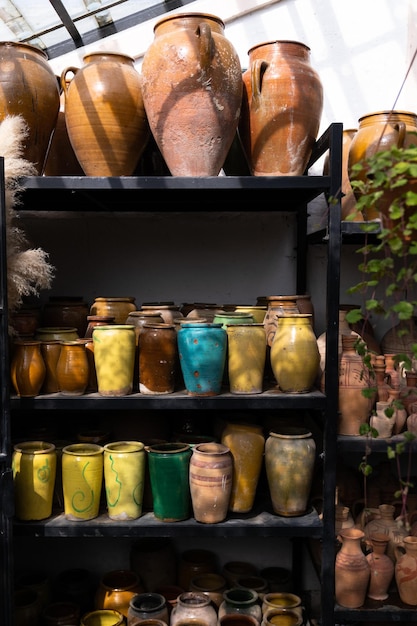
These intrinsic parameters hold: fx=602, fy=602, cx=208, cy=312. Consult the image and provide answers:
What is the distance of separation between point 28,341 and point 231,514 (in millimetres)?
842

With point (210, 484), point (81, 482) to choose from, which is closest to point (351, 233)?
point (210, 484)

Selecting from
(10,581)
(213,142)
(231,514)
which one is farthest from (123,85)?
(10,581)

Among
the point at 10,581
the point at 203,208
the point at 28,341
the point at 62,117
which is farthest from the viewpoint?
the point at 203,208

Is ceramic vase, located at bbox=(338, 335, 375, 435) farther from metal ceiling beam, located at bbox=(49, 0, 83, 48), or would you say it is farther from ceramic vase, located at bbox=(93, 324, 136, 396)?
metal ceiling beam, located at bbox=(49, 0, 83, 48)

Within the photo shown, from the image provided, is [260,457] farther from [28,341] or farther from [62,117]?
[62,117]

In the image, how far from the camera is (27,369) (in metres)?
1.85

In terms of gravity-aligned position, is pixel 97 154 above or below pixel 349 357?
above

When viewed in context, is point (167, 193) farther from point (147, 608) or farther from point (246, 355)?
point (147, 608)

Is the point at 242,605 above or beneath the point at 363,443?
beneath

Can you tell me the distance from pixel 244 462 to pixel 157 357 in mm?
429

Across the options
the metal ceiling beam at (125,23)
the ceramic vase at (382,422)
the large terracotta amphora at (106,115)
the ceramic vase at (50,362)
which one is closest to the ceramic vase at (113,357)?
the ceramic vase at (50,362)

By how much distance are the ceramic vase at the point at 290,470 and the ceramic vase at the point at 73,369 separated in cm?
62

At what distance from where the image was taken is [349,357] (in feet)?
6.18

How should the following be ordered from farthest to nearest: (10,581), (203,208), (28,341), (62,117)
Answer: (203,208), (62,117), (28,341), (10,581)
